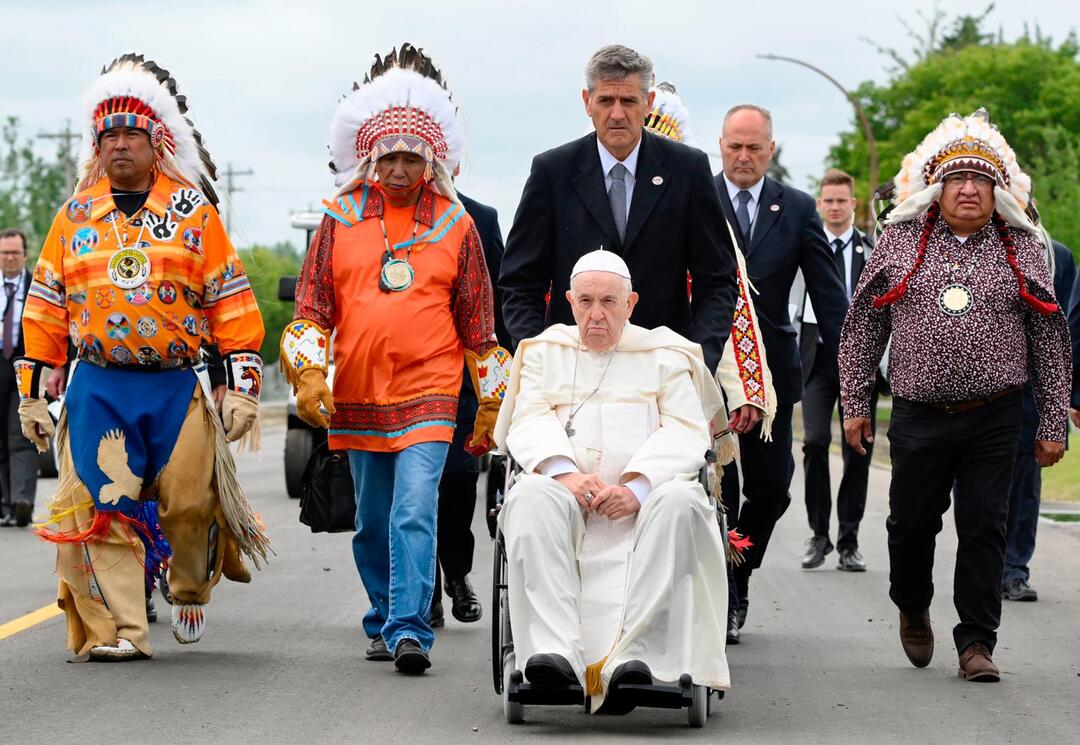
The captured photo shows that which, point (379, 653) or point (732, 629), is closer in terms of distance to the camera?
point (379, 653)

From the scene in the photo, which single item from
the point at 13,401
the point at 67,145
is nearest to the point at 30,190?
the point at 67,145

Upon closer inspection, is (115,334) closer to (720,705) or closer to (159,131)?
(159,131)

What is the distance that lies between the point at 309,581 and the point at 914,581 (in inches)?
168

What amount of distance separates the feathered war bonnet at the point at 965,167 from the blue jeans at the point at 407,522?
222cm

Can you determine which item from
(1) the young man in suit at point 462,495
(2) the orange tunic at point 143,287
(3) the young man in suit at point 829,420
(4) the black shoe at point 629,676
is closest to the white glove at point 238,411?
(2) the orange tunic at point 143,287

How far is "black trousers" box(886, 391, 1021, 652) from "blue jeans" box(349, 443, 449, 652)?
6.40 feet

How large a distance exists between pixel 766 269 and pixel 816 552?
347cm

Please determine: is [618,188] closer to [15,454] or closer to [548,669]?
[548,669]

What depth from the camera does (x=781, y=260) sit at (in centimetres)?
962

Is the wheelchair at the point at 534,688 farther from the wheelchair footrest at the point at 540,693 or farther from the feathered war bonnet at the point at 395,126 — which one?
the feathered war bonnet at the point at 395,126

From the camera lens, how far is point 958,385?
8.06 metres

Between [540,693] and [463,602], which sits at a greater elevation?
[540,693]

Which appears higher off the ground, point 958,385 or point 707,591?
point 958,385

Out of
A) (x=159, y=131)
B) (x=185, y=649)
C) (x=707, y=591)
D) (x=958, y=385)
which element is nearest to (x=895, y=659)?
(x=958, y=385)
